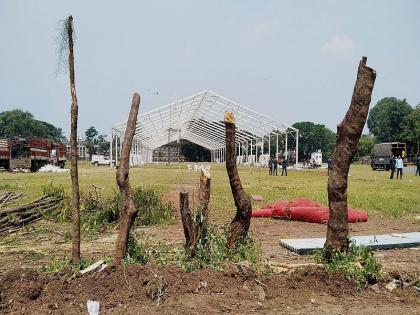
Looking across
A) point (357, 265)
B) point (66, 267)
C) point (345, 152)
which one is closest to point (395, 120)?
point (345, 152)

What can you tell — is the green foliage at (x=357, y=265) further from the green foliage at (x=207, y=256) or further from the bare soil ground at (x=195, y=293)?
the green foliage at (x=207, y=256)

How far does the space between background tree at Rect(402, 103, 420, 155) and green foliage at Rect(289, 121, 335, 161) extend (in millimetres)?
35151

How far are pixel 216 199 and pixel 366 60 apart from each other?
29.1ft

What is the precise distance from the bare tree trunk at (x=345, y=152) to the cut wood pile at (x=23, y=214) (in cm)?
642

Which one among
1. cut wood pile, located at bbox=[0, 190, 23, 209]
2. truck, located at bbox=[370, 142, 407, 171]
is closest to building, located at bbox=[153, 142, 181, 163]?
truck, located at bbox=[370, 142, 407, 171]

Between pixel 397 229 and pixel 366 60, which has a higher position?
pixel 366 60

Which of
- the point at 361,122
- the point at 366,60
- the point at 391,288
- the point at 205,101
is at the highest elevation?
the point at 205,101

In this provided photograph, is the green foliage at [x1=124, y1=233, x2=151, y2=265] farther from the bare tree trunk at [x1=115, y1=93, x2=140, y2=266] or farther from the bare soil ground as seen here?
the bare soil ground

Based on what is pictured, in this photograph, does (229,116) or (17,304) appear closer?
(17,304)

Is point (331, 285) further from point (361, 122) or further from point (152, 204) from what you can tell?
point (152, 204)

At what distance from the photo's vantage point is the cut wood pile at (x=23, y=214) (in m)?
8.89

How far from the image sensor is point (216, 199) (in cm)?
1391

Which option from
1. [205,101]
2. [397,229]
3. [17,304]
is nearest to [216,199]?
[397,229]

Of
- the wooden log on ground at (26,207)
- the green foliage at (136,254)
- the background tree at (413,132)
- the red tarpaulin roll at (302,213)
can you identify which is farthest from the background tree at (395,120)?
the green foliage at (136,254)
